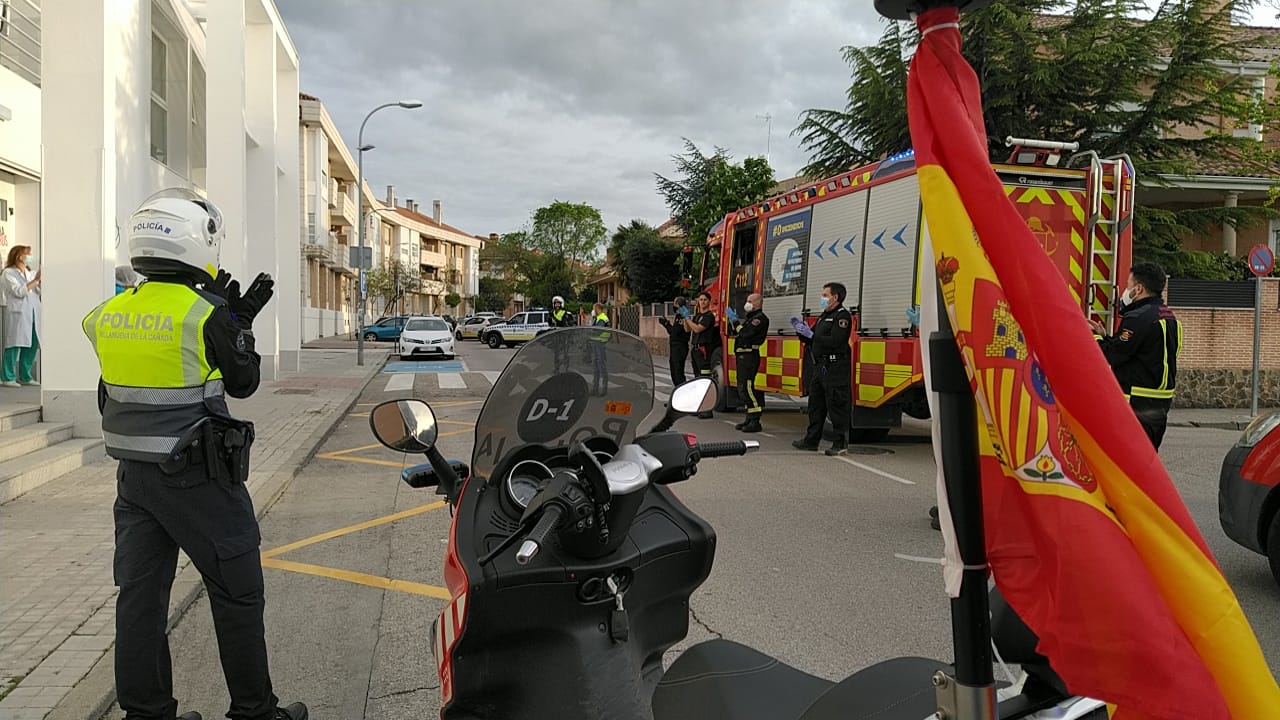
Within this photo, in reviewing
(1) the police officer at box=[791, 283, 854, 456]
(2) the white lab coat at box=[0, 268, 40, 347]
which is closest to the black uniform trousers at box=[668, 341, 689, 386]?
(1) the police officer at box=[791, 283, 854, 456]

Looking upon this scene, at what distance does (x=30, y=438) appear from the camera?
7906 millimetres

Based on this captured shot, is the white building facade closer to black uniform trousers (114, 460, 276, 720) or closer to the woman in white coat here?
the woman in white coat

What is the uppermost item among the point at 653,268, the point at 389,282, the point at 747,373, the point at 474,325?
the point at 653,268

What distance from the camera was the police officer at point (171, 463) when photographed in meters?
2.97

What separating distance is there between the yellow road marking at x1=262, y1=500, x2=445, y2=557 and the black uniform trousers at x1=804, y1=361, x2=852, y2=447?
4.57 meters

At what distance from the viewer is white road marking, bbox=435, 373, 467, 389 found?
18547 millimetres

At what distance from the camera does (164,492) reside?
296cm

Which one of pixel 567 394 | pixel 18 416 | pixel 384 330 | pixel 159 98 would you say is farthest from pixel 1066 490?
pixel 384 330

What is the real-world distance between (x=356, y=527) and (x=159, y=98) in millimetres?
10722

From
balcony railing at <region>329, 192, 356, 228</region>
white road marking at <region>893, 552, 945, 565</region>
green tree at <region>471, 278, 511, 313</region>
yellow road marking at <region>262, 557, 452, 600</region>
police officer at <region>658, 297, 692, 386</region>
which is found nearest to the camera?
yellow road marking at <region>262, 557, 452, 600</region>

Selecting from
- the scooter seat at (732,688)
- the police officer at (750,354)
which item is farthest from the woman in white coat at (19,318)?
the scooter seat at (732,688)

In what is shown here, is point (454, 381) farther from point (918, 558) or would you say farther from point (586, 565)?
point (586, 565)

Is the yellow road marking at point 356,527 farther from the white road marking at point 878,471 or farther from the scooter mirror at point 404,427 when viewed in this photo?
the white road marking at point 878,471

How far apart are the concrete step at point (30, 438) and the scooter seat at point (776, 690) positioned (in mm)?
7466
